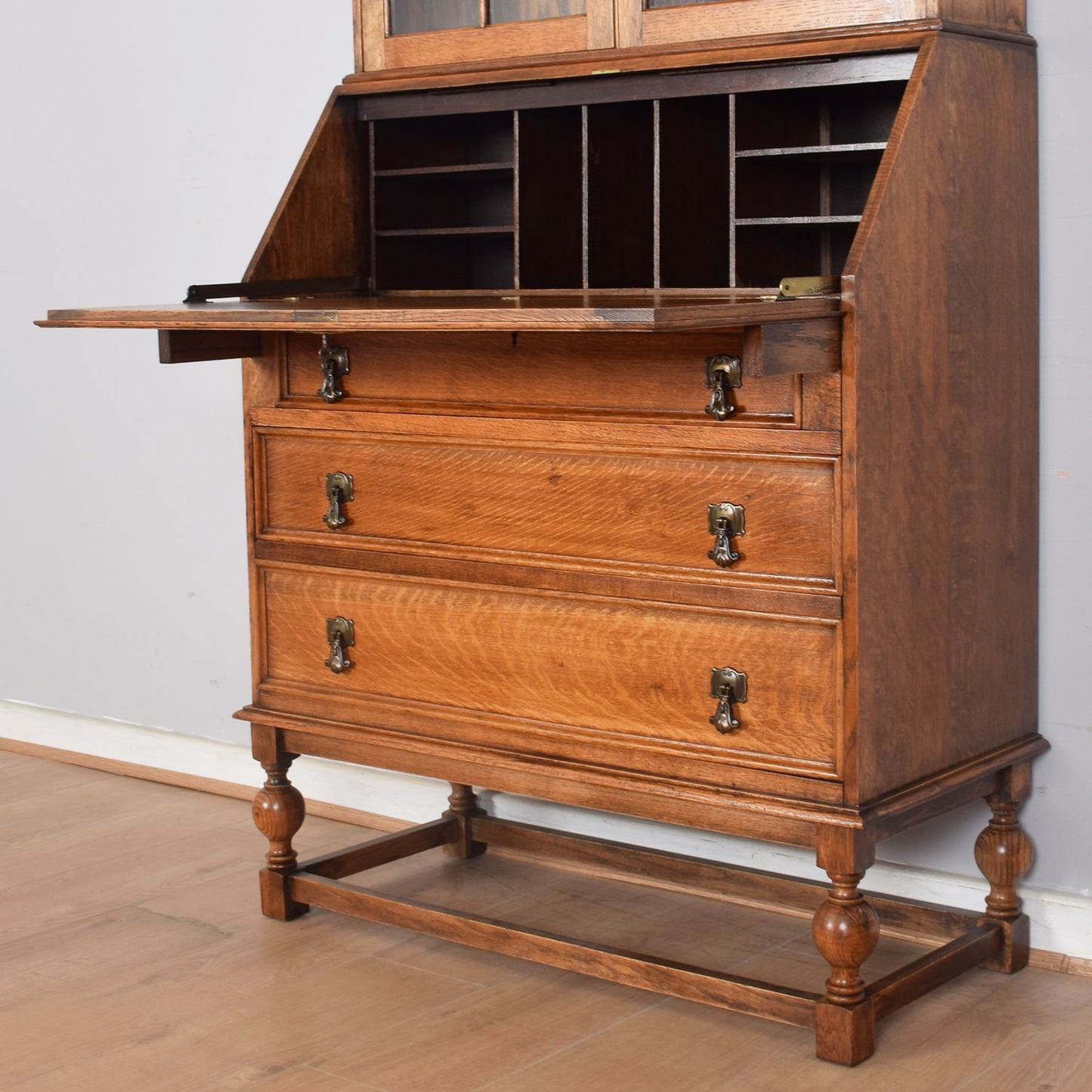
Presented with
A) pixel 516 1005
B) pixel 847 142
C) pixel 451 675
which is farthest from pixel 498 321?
pixel 516 1005

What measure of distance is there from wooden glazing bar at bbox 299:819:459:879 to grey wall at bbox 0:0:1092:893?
2.49ft

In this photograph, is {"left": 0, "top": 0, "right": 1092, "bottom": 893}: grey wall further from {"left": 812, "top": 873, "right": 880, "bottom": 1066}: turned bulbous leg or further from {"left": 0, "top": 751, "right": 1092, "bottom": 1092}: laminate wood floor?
{"left": 812, "top": 873, "right": 880, "bottom": 1066}: turned bulbous leg

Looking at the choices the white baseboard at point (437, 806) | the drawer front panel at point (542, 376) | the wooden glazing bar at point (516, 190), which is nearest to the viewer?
the drawer front panel at point (542, 376)

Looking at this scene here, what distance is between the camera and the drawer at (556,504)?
2.36m

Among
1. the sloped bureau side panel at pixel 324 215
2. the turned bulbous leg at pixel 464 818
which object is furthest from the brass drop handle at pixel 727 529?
the turned bulbous leg at pixel 464 818

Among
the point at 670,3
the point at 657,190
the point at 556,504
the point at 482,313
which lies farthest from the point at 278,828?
the point at 670,3

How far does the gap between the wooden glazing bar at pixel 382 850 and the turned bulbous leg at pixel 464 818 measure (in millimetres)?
16

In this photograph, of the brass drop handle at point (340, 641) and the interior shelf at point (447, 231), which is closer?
the brass drop handle at point (340, 641)

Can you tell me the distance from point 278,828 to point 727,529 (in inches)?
46.3

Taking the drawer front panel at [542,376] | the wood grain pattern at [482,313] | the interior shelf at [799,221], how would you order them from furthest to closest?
the interior shelf at [799,221]
the drawer front panel at [542,376]
the wood grain pattern at [482,313]

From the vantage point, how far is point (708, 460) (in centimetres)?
241

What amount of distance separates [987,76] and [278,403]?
4.36ft

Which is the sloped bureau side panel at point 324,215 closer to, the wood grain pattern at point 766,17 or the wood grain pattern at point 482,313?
the wood grain pattern at point 482,313

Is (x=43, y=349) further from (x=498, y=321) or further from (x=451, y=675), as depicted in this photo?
(x=498, y=321)
